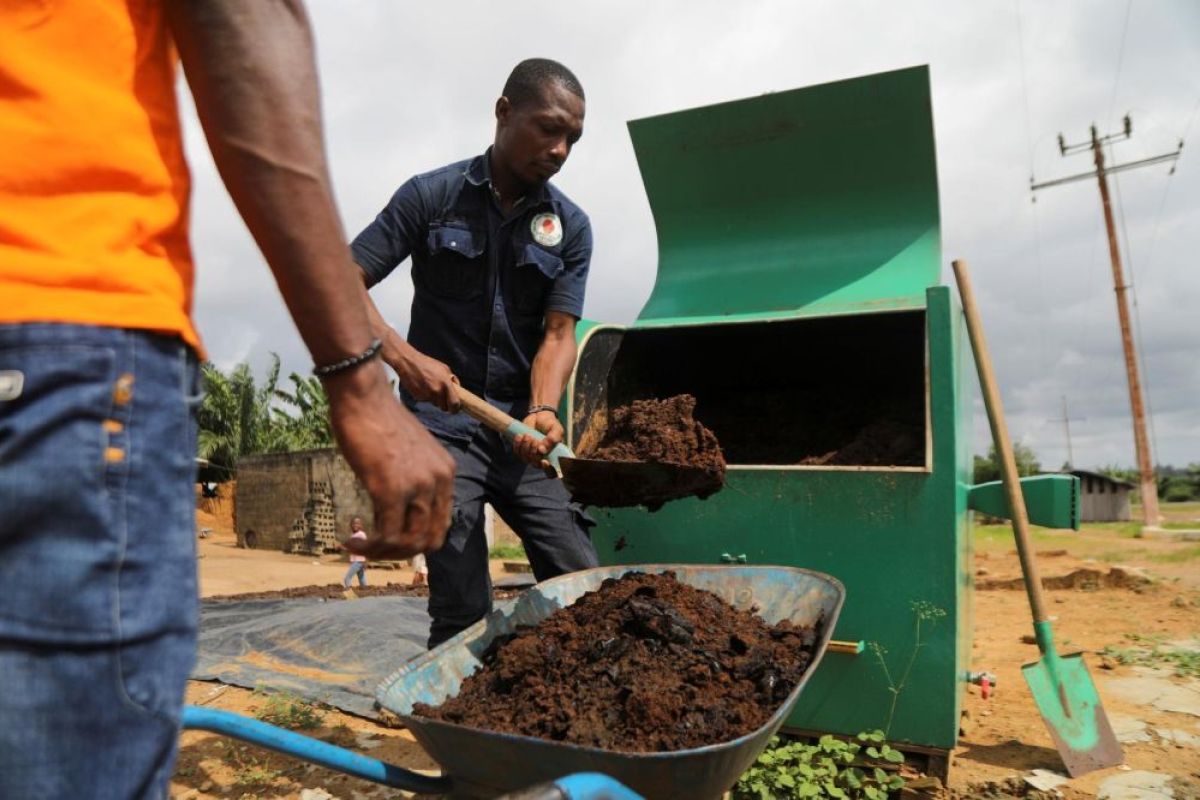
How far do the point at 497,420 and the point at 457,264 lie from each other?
2.54ft

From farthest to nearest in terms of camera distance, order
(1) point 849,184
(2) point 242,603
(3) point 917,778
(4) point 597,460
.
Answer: (2) point 242,603 → (1) point 849,184 → (3) point 917,778 → (4) point 597,460

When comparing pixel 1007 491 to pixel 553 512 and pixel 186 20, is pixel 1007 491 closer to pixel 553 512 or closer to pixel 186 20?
pixel 553 512

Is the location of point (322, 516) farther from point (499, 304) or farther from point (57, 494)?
point (57, 494)

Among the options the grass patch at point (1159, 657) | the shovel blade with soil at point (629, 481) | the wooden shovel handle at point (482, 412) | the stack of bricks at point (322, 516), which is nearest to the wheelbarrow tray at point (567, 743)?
the shovel blade with soil at point (629, 481)

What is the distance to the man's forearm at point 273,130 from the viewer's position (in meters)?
0.94

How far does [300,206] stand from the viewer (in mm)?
979

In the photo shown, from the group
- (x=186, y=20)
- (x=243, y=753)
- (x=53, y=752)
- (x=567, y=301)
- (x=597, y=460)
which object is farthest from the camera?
(x=243, y=753)

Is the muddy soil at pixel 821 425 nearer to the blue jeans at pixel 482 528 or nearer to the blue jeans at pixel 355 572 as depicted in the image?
the blue jeans at pixel 482 528

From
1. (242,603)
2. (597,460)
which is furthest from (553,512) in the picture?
(242,603)

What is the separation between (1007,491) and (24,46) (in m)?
3.55

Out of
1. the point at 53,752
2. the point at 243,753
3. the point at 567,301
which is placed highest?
the point at 567,301

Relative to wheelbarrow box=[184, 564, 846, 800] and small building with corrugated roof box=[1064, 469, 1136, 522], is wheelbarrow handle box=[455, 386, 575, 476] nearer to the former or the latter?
wheelbarrow box=[184, 564, 846, 800]

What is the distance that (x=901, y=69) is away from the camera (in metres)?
3.75

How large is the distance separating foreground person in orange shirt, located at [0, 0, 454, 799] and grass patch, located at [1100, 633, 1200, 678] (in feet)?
20.2
